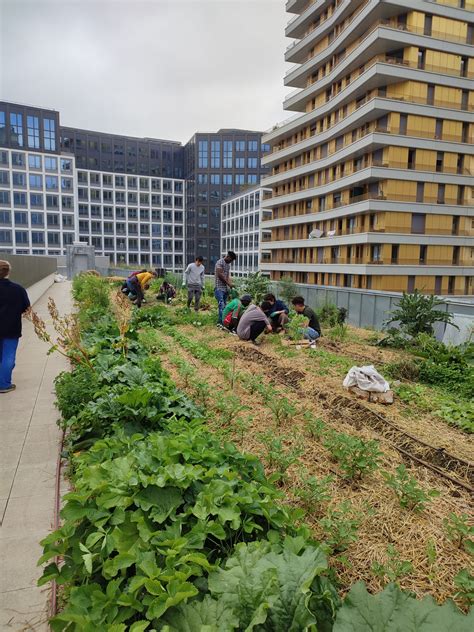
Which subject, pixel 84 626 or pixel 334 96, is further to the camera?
pixel 334 96

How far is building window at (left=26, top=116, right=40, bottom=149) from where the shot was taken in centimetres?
7962

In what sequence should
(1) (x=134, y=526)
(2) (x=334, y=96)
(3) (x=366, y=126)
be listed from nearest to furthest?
(1) (x=134, y=526) < (3) (x=366, y=126) < (2) (x=334, y=96)

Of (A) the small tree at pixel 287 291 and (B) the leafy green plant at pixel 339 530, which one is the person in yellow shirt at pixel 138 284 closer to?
(A) the small tree at pixel 287 291

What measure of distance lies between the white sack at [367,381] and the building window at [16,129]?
89.7 metres

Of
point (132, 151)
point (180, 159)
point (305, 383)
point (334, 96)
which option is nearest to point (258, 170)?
point (180, 159)

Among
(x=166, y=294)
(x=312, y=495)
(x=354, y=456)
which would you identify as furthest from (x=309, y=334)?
(x=166, y=294)

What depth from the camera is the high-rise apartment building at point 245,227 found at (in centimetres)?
7194

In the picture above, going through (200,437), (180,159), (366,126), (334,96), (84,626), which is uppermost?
(180,159)

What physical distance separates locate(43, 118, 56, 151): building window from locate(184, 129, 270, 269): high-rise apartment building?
28.8m

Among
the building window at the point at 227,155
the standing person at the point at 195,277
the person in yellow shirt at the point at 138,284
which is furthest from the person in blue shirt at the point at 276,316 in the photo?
the building window at the point at 227,155

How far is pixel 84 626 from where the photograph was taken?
189 centimetres

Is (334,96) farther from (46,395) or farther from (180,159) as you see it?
(180,159)

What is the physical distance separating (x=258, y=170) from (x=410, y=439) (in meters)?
97.2

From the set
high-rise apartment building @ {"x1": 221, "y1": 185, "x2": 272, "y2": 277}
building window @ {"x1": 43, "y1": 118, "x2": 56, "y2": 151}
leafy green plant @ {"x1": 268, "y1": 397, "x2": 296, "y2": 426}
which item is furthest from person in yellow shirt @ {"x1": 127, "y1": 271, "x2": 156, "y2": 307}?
building window @ {"x1": 43, "y1": 118, "x2": 56, "y2": 151}
